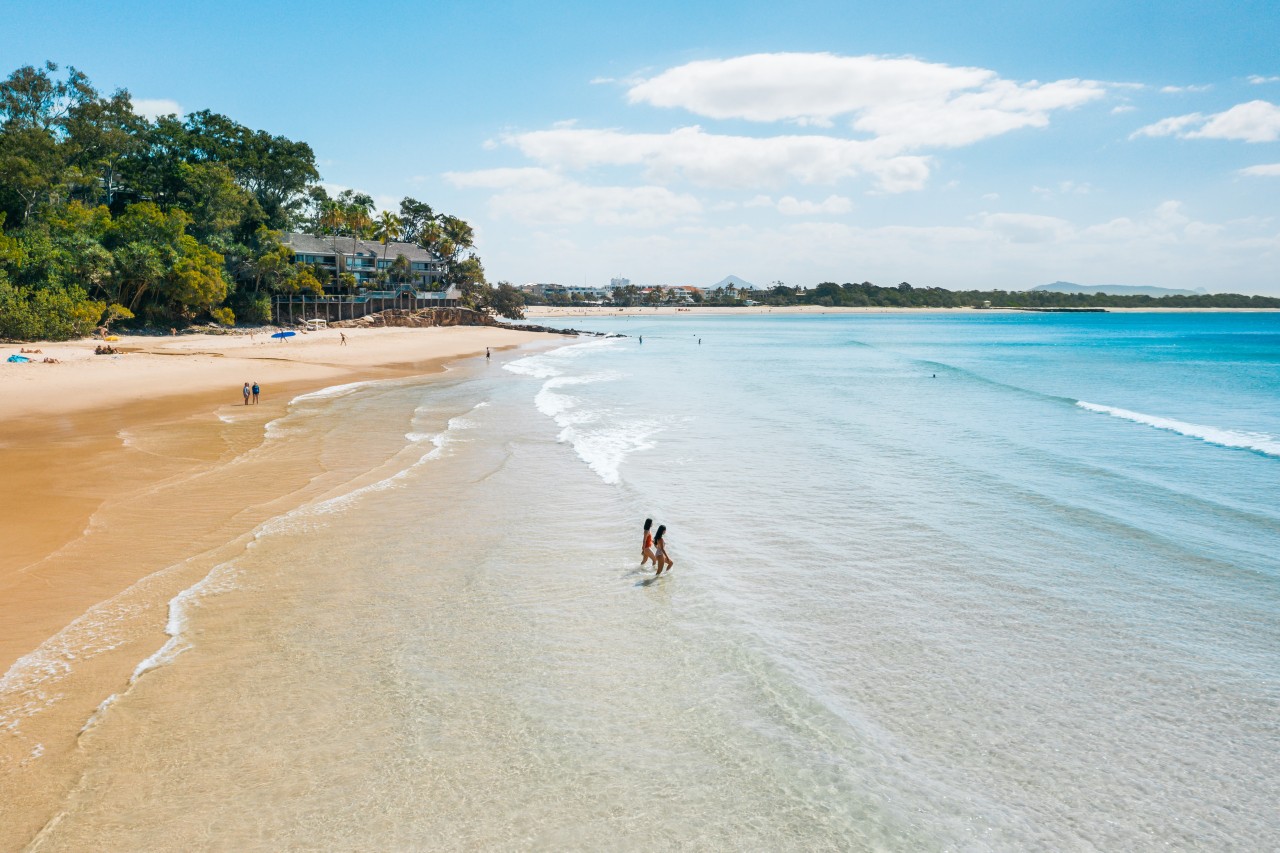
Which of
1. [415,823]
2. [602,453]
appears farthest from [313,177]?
[415,823]

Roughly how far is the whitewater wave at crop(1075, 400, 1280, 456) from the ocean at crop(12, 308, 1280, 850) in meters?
3.51

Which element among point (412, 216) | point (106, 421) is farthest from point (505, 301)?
point (106, 421)

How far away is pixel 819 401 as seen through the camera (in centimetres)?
3309

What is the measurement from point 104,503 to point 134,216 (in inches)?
1845

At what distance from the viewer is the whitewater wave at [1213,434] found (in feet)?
74.1

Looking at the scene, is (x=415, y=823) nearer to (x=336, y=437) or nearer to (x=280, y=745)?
(x=280, y=745)

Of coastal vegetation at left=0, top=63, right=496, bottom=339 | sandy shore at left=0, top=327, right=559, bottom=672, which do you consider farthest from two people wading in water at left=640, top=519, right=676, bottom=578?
coastal vegetation at left=0, top=63, right=496, bottom=339

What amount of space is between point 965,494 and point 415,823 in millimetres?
14601

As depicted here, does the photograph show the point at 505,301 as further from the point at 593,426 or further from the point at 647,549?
the point at 647,549

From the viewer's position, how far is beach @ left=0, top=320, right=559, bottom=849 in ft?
25.0

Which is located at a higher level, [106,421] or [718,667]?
[106,421]

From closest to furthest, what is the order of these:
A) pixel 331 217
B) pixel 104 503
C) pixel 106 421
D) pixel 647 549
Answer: pixel 647 549, pixel 104 503, pixel 106 421, pixel 331 217

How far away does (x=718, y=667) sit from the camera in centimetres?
886

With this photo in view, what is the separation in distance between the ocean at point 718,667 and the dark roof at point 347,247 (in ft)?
208
